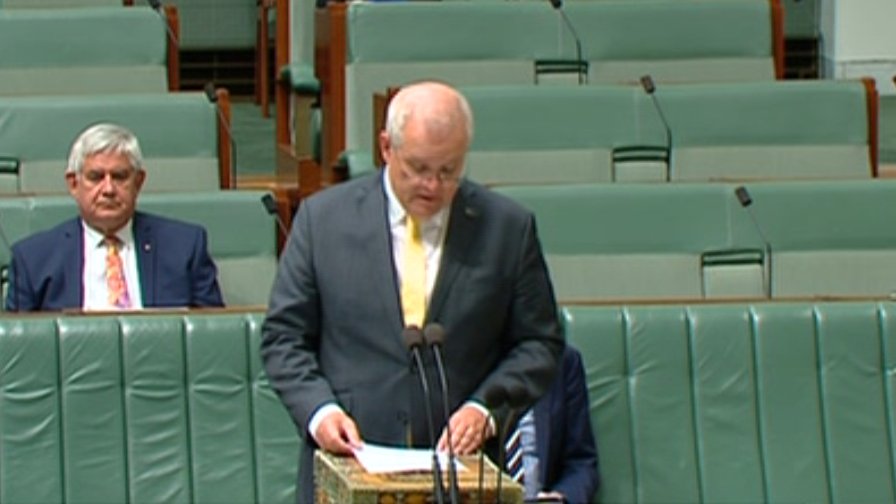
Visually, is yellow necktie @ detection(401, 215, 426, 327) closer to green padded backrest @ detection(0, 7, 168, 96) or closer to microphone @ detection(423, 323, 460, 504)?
microphone @ detection(423, 323, 460, 504)

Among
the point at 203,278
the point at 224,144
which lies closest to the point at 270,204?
the point at 203,278

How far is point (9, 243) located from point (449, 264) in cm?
189

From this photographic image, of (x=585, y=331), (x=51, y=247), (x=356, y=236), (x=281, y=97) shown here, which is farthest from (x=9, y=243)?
(x=281, y=97)

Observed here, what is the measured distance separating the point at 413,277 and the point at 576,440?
809 mm

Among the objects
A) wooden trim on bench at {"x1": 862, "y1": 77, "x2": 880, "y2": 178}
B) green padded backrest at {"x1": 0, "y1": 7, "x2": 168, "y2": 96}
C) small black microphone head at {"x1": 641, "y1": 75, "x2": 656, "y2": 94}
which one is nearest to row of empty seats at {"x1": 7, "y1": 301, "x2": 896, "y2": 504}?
small black microphone head at {"x1": 641, "y1": 75, "x2": 656, "y2": 94}

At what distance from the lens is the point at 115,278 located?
4.15 m

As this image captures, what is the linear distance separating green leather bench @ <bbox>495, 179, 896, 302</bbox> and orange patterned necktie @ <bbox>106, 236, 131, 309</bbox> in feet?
3.31

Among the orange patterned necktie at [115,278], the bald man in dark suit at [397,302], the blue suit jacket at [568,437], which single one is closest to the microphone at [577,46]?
the orange patterned necktie at [115,278]

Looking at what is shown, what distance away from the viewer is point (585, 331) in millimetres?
3729

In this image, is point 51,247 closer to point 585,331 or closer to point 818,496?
point 585,331

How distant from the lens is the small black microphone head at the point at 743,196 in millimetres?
4809

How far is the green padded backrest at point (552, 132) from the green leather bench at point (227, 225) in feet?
3.14

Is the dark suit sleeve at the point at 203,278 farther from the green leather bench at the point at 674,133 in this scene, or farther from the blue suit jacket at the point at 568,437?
the green leather bench at the point at 674,133

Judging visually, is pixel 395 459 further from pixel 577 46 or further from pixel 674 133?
pixel 577 46
